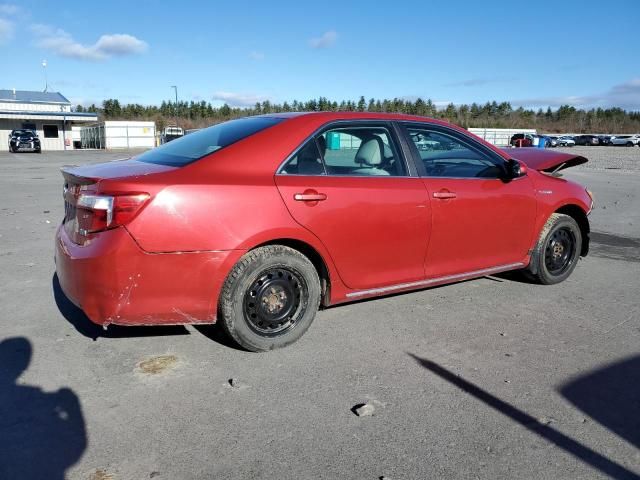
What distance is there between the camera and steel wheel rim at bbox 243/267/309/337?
12.0 ft

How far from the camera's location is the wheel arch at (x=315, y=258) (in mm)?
3713

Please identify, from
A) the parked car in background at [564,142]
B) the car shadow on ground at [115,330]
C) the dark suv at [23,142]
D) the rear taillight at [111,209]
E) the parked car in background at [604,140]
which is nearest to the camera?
the rear taillight at [111,209]

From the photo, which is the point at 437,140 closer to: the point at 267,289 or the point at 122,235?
the point at 267,289

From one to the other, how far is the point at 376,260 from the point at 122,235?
1.85 m

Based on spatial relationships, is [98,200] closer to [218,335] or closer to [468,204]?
[218,335]


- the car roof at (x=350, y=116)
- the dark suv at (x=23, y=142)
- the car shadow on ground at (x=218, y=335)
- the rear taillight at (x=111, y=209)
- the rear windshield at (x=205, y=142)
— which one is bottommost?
the car shadow on ground at (x=218, y=335)

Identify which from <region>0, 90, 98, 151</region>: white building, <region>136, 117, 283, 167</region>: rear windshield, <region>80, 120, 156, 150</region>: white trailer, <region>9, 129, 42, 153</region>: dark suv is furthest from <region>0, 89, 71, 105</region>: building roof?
<region>136, 117, 283, 167</region>: rear windshield

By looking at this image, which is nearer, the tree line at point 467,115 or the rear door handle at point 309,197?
the rear door handle at point 309,197

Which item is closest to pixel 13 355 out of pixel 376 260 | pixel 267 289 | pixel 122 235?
pixel 122 235

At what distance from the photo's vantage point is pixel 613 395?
321 centimetres

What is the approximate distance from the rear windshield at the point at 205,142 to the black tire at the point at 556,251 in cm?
293

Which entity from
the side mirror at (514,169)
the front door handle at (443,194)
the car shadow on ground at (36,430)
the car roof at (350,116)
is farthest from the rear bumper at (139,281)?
the side mirror at (514,169)

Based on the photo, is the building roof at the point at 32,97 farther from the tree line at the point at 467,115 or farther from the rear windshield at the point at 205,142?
the rear windshield at the point at 205,142

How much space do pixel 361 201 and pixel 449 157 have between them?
1183mm
